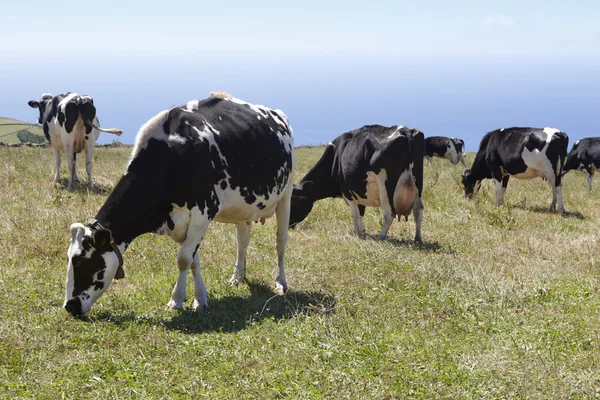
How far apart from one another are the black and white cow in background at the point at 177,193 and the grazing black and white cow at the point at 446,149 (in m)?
27.4

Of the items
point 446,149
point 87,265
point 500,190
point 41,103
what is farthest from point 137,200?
point 446,149

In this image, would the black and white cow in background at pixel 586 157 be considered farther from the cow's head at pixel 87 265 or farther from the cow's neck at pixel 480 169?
the cow's head at pixel 87 265

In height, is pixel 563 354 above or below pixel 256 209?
below

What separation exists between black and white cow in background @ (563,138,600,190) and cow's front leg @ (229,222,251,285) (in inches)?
697

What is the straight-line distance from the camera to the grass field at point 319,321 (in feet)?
18.6

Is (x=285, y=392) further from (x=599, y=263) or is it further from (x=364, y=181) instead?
(x=364, y=181)

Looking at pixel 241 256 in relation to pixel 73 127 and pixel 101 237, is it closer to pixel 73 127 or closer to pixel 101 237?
pixel 101 237

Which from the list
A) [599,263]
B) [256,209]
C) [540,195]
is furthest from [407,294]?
[540,195]

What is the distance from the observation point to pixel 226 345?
6.64m

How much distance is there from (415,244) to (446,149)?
24.2 m

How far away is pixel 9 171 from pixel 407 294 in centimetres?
1229

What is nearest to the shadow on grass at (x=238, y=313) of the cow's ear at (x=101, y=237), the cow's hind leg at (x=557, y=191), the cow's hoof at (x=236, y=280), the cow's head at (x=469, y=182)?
the cow's hoof at (x=236, y=280)

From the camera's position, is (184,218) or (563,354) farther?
(184,218)

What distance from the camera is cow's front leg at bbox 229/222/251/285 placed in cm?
928
